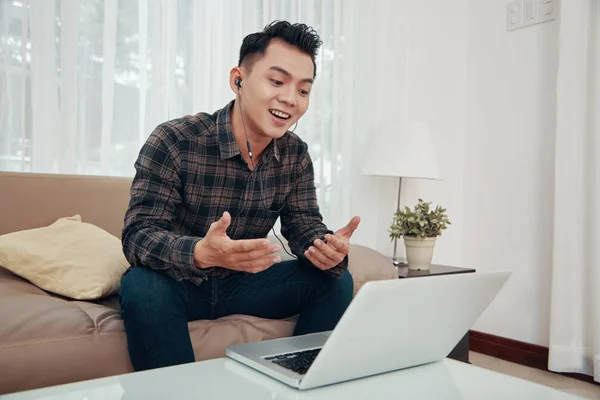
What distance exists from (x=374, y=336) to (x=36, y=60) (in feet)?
5.30

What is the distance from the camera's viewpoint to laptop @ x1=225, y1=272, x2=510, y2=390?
0.76 m

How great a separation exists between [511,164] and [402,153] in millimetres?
637

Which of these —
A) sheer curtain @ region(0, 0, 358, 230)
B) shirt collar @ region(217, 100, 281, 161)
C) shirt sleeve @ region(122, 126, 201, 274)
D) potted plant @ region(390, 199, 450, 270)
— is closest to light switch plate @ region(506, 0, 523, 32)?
sheer curtain @ region(0, 0, 358, 230)

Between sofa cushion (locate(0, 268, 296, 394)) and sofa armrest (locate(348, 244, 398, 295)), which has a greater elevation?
sofa armrest (locate(348, 244, 398, 295))

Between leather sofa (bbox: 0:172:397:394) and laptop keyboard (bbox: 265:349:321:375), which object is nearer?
laptop keyboard (bbox: 265:349:321:375)

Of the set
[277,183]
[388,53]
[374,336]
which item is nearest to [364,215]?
[388,53]

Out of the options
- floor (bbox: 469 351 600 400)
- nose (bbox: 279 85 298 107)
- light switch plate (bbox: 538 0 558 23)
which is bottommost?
floor (bbox: 469 351 600 400)

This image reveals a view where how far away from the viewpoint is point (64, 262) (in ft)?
4.51

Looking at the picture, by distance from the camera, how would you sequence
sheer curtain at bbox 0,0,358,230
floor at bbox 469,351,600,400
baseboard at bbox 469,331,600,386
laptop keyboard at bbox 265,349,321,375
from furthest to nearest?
baseboard at bbox 469,331,600,386 → floor at bbox 469,351,600,400 → sheer curtain at bbox 0,0,358,230 → laptop keyboard at bbox 265,349,321,375

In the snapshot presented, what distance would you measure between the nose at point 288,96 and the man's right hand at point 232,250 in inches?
18.1

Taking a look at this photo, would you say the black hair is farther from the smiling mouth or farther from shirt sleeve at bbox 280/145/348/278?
shirt sleeve at bbox 280/145/348/278

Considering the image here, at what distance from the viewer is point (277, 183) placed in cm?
149

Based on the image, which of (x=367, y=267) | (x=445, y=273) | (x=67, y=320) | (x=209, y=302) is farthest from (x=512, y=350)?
(x=67, y=320)

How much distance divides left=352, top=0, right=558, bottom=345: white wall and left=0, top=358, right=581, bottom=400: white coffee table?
185 centimetres
